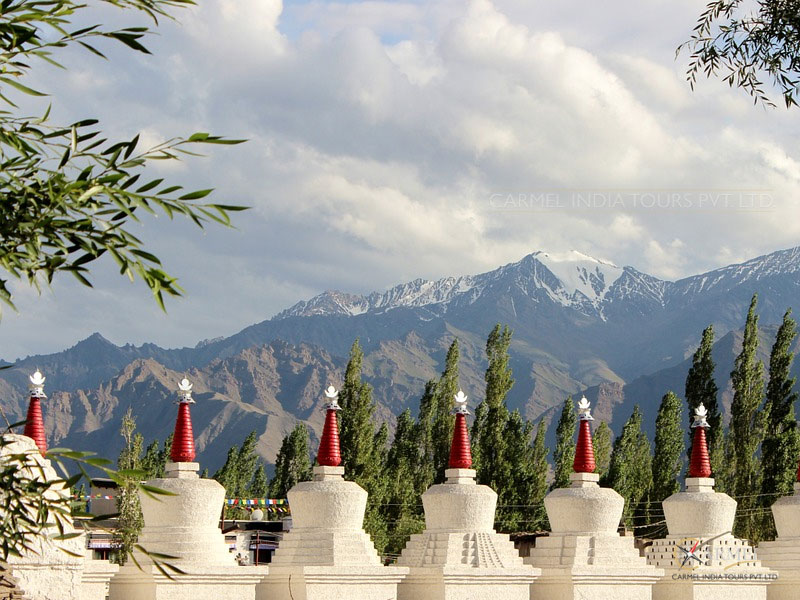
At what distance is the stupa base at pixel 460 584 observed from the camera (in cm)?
2381

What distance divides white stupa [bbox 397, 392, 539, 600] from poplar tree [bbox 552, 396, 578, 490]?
22.7 metres

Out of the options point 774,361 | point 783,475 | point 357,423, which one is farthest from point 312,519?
point 774,361

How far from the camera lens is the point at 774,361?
45875 millimetres

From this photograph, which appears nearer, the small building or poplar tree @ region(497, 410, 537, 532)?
the small building

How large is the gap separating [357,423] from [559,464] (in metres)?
13.6

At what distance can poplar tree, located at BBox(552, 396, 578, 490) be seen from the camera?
4897cm

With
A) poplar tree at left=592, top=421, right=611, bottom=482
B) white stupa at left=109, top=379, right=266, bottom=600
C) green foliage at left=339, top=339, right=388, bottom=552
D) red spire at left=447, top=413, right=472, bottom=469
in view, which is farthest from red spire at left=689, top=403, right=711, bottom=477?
poplar tree at left=592, top=421, right=611, bottom=482

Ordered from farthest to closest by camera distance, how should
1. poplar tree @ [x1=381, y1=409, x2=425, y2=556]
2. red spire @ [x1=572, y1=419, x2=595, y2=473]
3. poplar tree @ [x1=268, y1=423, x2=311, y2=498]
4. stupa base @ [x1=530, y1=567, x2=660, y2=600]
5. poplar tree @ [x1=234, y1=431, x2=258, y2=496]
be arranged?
poplar tree @ [x1=234, y1=431, x2=258, y2=496], poplar tree @ [x1=268, y1=423, x2=311, y2=498], poplar tree @ [x1=381, y1=409, x2=425, y2=556], red spire @ [x1=572, y1=419, x2=595, y2=473], stupa base @ [x1=530, y1=567, x2=660, y2=600]

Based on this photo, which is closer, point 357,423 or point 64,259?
point 64,259

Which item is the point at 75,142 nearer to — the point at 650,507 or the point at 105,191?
the point at 105,191

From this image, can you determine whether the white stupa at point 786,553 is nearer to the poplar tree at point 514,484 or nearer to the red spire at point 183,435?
the red spire at point 183,435

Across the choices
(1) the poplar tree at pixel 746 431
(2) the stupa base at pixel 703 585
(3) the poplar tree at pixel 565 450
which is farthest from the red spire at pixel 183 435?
(3) the poplar tree at pixel 565 450

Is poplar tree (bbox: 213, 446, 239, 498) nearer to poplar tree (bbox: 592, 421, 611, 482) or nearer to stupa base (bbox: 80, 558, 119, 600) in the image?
poplar tree (bbox: 592, 421, 611, 482)

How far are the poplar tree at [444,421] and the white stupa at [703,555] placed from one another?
53.1 ft
